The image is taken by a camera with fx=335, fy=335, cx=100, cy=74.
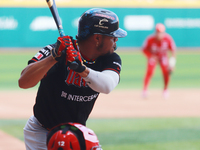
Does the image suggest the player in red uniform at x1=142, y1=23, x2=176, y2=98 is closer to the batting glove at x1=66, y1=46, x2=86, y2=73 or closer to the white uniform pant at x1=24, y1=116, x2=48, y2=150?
the white uniform pant at x1=24, y1=116, x2=48, y2=150

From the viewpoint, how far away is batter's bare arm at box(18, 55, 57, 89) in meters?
2.63

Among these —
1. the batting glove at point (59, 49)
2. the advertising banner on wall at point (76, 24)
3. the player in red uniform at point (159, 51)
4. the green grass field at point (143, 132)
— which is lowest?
the green grass field at point (143, 132)

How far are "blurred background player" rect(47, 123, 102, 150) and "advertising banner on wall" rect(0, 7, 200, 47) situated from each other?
25044 millimetres

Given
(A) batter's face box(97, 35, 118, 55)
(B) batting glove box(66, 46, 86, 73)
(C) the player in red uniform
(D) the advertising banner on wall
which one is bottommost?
(B) batting glove box(66, 46, 86, 73)

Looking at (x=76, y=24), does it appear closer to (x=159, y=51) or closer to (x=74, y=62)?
(x=159, y=51)

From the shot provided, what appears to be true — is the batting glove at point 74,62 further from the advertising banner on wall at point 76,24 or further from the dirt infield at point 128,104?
the advertising banner on wall at point 76,24

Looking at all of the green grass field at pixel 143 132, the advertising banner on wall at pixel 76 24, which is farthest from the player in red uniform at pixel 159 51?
the advertising banner on wall at pixel 76 24

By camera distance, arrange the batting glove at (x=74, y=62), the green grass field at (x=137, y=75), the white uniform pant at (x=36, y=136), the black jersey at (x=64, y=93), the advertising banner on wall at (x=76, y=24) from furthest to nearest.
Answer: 1. the advertising banner on wall at (x=76, y=24)
2. the green grass field at (x=137, y=75)
3. the white uniform pant at (x=36, y=136)
4. the black jersey at (x=64, y=93)
5. the batting glove at (x=74, y=62)

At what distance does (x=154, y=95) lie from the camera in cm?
1216

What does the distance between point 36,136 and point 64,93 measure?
57cm

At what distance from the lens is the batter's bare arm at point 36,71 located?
263 centimetres

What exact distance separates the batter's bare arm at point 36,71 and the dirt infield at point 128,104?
4431 millimetres

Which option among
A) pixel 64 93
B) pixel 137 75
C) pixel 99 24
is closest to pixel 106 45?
pixel 99 24

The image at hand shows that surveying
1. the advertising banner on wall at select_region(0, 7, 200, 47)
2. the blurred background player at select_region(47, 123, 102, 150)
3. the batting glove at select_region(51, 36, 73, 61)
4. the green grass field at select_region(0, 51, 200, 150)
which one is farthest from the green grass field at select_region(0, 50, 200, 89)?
the blurred background player at select_region(47, 123, 102, 150)
